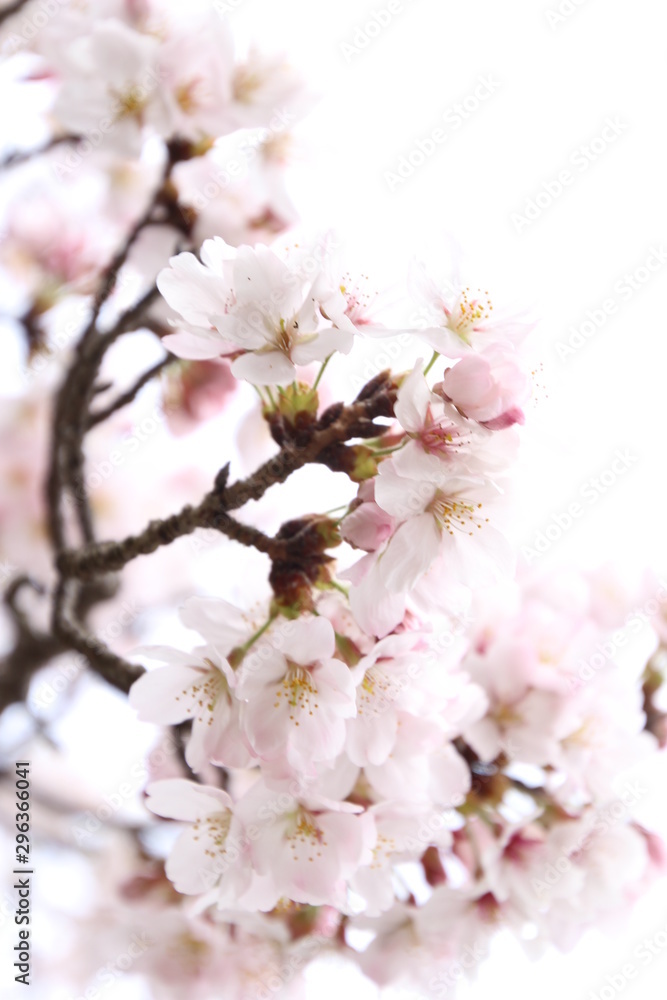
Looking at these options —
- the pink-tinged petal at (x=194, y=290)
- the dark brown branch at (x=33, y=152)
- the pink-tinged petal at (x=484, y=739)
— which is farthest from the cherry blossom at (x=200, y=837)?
the dark brown branch at (x=33, y=152)

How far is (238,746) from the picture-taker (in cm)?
60

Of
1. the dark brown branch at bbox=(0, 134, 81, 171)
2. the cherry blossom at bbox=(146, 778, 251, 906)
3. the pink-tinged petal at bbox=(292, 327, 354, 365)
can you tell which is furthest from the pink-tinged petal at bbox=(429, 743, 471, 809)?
the dark brown branch at bbox=(0, 134, 81, 171)

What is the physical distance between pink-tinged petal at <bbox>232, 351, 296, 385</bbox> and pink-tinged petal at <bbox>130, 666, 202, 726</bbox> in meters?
0.24

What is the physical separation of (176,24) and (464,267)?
48cm

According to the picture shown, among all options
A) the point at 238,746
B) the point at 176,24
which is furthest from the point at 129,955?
the point at 176,24

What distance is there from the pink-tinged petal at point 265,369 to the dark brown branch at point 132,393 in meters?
0.27

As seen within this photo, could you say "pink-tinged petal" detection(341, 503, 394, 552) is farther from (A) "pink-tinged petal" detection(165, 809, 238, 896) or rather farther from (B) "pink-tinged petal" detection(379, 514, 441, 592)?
(A) "pink-tinged petal" detection(165, 809, 238, 896)

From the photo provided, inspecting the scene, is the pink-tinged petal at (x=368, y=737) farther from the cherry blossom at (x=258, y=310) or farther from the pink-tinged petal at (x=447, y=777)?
the cherry blossom at (x=258, y=310)

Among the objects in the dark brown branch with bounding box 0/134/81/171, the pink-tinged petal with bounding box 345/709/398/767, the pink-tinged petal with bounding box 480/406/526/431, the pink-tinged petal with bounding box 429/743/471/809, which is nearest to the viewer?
the pink-tinged petal with bounding box 480/406/526/431

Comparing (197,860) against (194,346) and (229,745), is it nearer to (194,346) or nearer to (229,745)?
(229,745)

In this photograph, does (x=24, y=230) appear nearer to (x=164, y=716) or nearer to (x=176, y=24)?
(x=176, y=24)

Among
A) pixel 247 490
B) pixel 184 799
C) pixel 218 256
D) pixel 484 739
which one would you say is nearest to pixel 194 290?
pixel 218 256

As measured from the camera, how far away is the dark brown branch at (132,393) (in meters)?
0.80

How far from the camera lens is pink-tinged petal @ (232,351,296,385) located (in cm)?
53
